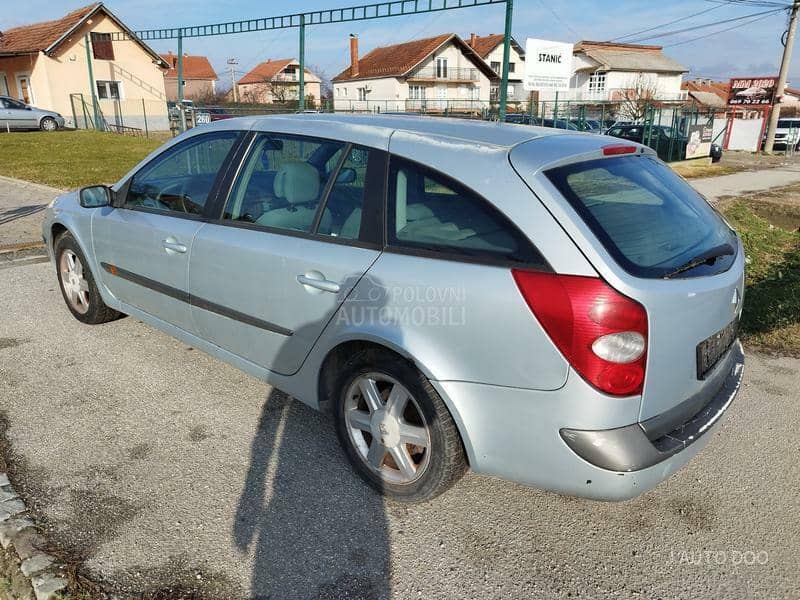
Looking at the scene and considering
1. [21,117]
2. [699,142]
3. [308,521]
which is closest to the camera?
[308,521]

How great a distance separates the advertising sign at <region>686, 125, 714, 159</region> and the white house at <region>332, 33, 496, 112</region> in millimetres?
26904

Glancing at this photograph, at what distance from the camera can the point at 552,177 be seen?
2.32 m

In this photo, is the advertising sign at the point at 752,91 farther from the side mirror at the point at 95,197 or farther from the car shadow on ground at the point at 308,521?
the car shadow on ground at the point at 308,521

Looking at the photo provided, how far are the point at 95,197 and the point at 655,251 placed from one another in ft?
11.4

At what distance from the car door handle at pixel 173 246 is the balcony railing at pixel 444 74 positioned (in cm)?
4879

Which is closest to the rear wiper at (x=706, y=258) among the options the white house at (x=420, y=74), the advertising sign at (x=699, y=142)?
the advertising sign at (x=699, y=142)

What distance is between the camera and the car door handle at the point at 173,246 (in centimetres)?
349

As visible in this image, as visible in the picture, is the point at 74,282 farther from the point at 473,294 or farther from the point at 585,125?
the point at 585,125

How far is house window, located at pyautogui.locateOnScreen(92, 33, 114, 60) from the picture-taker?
32.0 metres

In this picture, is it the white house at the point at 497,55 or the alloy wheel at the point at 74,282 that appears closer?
the alloy wheel at the point at 74,282

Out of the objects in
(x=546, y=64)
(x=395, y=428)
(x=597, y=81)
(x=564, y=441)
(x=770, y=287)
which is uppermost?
(x=597, y=81)

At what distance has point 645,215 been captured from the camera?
8.29 ft

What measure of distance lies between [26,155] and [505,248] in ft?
64.5

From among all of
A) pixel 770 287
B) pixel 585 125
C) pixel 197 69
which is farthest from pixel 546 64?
pixel 197 69
